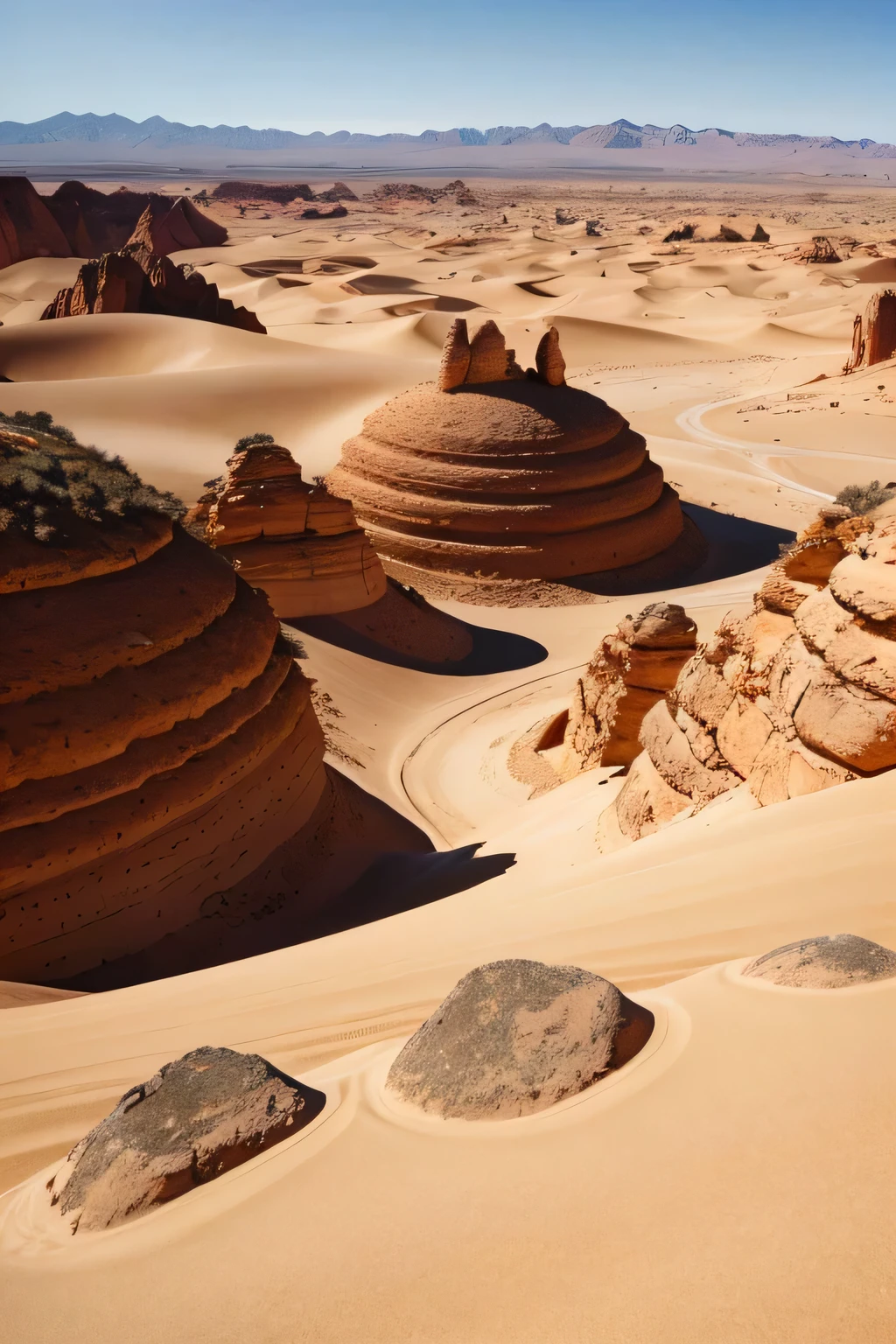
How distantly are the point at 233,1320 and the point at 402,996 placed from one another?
1.94 meters

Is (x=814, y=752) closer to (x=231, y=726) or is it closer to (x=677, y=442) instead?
(x=231, y=726)

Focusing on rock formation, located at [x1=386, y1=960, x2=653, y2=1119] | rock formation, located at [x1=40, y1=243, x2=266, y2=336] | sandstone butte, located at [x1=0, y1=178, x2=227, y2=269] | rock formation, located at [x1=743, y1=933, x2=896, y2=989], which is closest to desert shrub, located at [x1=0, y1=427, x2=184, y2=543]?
rock formation, located at [x1=386, y1=960, x2=653, y2=1119]

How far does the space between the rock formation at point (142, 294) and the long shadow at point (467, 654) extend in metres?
27.7

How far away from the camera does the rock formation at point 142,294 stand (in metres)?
38.6

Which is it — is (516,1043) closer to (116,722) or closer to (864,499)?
(116,722)

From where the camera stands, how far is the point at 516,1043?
102 inches

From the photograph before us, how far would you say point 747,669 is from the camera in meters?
6.62

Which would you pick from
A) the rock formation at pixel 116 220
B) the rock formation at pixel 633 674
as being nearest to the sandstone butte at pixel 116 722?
the rock formation at pixel 633 674

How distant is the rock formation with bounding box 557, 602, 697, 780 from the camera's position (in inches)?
381

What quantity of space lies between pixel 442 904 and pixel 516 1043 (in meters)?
3.39

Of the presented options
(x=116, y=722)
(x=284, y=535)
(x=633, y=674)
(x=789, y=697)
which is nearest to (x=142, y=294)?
(x=284, y=535)

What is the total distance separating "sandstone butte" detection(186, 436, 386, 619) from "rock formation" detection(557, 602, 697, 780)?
5.87 m

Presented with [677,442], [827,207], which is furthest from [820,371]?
[827,207]

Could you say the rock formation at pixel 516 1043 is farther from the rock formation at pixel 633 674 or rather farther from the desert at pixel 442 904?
the rock formation at pixel 633 674
